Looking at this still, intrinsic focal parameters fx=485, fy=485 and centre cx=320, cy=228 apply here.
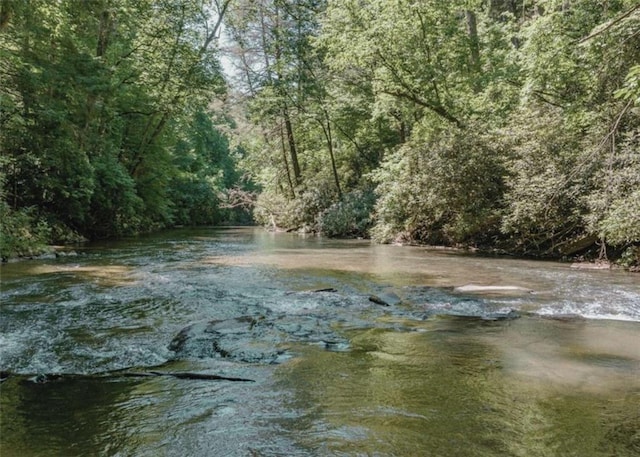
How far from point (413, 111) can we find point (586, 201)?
940cm

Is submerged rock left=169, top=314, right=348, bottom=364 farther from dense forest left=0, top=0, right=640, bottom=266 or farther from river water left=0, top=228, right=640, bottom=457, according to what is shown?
dense forest left=0, top=0, right=640, bottom=266

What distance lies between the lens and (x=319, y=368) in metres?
4.18

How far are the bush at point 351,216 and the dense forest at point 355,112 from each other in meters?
0.10

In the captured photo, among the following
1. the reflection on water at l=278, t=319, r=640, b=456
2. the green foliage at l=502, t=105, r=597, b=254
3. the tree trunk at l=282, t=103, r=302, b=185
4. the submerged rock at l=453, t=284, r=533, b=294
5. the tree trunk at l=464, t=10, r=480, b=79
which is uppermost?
the tree trunk at l=464, t=10, r=480, b=79

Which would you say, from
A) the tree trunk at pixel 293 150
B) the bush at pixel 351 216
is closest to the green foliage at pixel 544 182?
the bush at pixel 351 216

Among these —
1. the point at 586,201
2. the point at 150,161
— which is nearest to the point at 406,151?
the point at 586,201

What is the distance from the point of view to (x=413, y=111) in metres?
19.6

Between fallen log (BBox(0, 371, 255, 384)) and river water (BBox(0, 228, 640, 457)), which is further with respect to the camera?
fallen log (BBox(0, 371, 255, 384))

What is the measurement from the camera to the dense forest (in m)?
11.8

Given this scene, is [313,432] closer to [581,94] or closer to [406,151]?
[581,94]

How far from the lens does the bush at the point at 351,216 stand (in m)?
22.7

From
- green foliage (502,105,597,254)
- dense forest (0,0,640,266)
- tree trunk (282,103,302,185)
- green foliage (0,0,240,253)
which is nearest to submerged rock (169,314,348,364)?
dense forest (0,0,640,266)

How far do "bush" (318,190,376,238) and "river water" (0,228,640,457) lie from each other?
1391 cm

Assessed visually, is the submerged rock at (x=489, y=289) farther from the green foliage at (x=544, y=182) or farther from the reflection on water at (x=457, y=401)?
the green foliage at (x=544, y=182)
